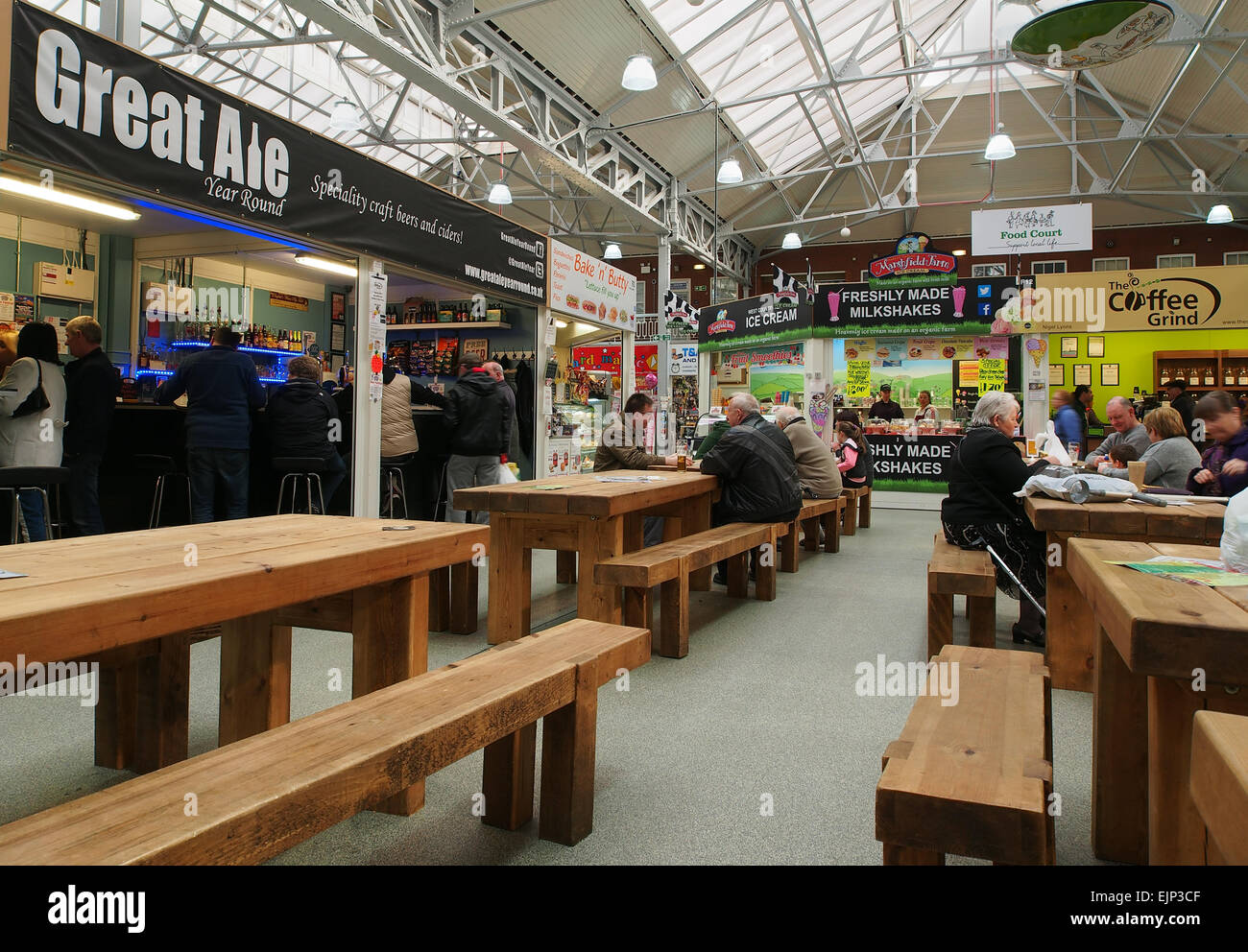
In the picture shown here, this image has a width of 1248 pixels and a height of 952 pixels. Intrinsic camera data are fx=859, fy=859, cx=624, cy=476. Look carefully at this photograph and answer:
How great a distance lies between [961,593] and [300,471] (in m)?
4.05

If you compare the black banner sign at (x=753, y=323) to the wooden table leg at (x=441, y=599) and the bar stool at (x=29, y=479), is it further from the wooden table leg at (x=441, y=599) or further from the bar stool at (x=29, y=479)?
the bar stool at (x=29, y=479)

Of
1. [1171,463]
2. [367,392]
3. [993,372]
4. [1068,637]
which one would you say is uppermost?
[993,372]

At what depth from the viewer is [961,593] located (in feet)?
12.2

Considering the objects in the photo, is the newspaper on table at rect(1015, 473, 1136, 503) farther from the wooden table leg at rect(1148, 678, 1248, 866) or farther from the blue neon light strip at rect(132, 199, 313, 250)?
the blue neon light strip at rect(132, 199, 313, 250)

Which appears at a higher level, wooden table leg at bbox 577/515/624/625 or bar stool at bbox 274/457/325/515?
bar stool at bbox 274/457/325/515

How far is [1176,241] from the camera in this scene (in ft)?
66.2

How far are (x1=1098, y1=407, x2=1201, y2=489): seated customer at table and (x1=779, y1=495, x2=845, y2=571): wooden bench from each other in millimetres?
2020

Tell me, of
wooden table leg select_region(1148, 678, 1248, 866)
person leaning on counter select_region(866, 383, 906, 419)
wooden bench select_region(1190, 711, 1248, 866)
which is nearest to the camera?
wooden bench select_region(1190, 711, 1248, 866)

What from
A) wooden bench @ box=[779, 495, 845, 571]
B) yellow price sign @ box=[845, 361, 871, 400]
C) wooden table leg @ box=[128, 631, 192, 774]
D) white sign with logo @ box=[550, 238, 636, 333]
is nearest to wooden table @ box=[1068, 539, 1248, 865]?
wooden table leg @ box=[128, 631, 192, 774]

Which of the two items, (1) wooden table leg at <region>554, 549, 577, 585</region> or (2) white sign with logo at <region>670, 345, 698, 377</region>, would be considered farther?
(2) white sign with logo at <region>670, 345, 698, 377</region>

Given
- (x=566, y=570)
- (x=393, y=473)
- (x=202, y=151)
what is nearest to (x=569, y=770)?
(x=566, y=570)

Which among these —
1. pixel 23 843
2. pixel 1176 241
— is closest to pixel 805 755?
pixel 23 843

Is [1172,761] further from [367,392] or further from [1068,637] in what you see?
[367,392]

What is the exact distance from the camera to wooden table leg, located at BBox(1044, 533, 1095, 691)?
3592mm
